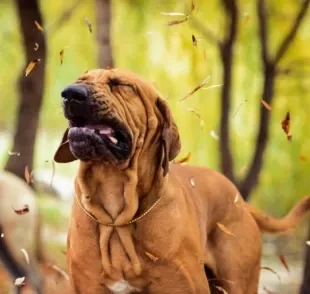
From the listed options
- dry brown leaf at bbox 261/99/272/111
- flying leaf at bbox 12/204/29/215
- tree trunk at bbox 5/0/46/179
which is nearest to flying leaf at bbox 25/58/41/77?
tree trunk at bbox 5/0/46/179

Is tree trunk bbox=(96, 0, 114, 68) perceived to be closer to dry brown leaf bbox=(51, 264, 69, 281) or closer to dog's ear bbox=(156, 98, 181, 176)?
dog's ear bbox=(156, 98, 181, 176)

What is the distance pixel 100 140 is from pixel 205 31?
91cm

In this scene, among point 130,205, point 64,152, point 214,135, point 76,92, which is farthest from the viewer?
point 214,135

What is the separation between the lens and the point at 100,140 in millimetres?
1675

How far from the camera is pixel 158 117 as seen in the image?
1.81 meters

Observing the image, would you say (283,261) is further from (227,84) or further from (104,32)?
(104,32)

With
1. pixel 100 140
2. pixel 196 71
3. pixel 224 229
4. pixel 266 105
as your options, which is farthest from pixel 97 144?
pixel 266 105

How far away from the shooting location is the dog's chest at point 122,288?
1805 mm

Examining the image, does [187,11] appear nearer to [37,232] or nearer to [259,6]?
[259,6]

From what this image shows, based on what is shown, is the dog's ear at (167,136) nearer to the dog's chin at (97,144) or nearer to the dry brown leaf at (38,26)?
the dog's chin at (97,144)

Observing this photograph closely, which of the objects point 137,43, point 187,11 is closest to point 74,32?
point 137,43

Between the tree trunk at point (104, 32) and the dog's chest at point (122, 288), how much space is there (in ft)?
2.94

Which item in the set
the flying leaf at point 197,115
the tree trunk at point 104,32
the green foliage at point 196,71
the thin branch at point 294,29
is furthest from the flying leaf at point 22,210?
the thin branch at point 294,29

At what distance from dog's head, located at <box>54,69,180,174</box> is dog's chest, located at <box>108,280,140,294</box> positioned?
0.33 meters
